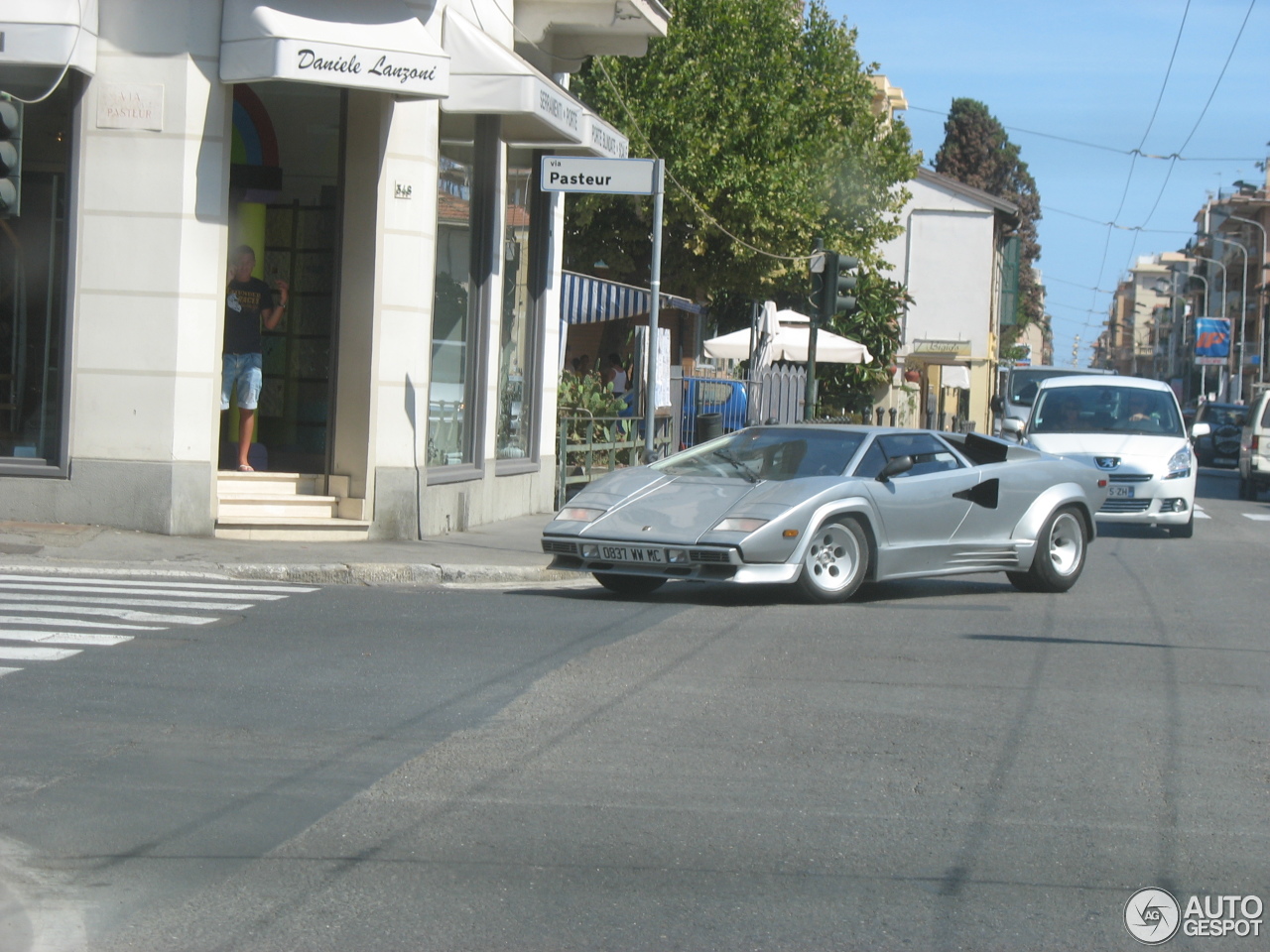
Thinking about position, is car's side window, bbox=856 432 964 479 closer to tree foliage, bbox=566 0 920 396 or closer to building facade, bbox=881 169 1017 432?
tree foliage, bbox=566 0 920 396

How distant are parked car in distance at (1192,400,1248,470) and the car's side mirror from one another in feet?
111

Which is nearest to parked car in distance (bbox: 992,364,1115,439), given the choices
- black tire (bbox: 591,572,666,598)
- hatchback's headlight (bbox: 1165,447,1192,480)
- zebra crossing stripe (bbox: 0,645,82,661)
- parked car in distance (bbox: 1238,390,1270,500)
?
parked car in distance (bbox: 1238,390,1270,500)

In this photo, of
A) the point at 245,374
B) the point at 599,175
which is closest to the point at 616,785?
the point at 245,374

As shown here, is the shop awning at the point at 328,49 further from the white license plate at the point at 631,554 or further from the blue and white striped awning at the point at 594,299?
the blue and white striped awning at the point at 594,299

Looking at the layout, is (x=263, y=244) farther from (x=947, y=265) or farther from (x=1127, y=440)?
(x=947, y=265)

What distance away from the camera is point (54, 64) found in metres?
12.3

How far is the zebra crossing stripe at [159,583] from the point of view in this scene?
10.5 metres

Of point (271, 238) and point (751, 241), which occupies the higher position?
point (751, 241)

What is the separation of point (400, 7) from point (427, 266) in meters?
2.25

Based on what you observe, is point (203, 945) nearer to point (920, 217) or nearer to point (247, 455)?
point (247, 455)

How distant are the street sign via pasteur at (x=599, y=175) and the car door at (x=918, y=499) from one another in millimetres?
4218

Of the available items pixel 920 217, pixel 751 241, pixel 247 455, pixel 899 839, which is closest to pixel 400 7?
pixel 247 455

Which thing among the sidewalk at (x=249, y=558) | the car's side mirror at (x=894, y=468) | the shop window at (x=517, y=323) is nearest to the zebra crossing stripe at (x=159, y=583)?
the sidewalk at (x=249, y=558)

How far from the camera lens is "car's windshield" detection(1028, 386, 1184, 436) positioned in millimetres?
18594
